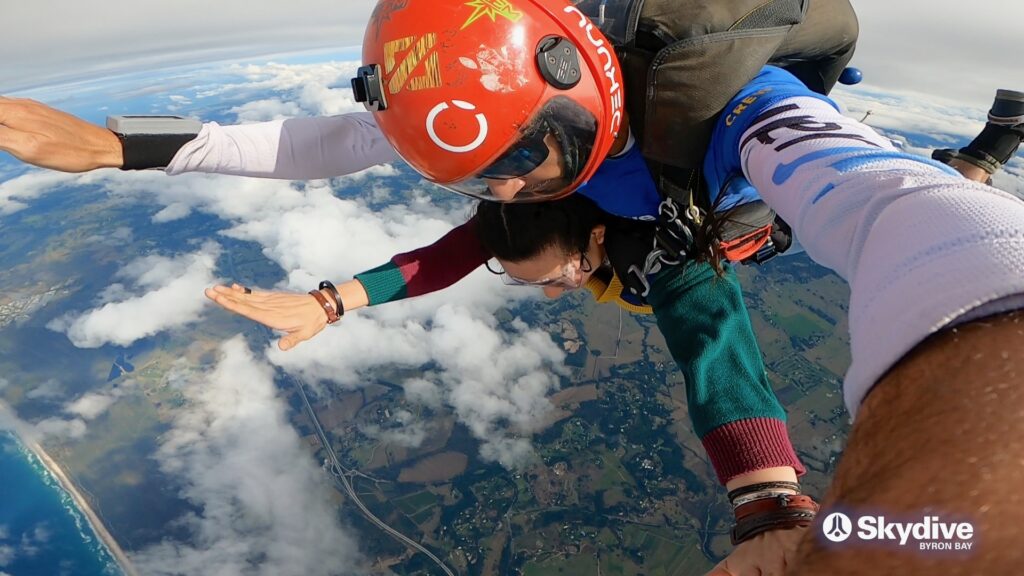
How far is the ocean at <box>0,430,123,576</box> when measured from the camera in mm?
35875

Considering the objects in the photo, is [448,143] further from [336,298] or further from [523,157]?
[336,298]

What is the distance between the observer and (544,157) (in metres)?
1.55

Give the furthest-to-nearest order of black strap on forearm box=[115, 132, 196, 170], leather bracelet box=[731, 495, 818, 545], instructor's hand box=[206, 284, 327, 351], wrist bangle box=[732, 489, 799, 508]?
instructor's hand box=[206, 284, 327, 351] < black strap on forearm box=[115, 132, 196, 170] < wrist bangle box=[732, 489, 799, 508] < leather bracelet box=[731, 495, 818, 545]

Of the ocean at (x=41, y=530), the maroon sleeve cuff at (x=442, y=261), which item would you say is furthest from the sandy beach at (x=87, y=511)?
the maroon sleeve cuff at (x=442, y=261)

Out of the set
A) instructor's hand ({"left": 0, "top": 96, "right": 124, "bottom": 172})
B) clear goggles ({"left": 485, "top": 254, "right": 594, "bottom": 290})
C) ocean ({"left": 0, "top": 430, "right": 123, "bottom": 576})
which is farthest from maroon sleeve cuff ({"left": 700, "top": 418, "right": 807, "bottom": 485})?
ocean ({"left": 0, "top": 430, "right": 123, "bottom": 576})

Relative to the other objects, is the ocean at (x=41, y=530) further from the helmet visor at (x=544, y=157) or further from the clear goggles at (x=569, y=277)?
the helmet visor at (x=544, y=157)

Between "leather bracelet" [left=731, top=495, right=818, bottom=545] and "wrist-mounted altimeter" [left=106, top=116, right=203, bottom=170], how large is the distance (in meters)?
2.31

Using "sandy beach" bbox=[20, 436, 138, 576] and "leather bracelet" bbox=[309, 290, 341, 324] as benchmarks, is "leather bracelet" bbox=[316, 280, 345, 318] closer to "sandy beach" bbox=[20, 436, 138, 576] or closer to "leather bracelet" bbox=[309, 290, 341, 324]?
"leather bracelet" bbox=[309, 290, 341, 324]

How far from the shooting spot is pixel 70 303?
58875 mm

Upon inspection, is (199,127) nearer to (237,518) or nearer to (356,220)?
(237,518)

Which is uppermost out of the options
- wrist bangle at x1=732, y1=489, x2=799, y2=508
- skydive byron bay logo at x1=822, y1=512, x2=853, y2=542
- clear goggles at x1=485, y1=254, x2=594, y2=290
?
skydive byron bay logo at x1=822, y1=512, x2=853, y2=542

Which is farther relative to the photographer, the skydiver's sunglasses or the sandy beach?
the sandy beach

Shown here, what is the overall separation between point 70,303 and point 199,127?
78.3m

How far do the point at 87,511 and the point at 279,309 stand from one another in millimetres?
54733
